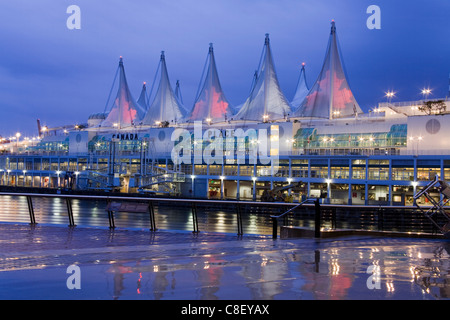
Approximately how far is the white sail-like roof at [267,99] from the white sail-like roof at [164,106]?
1802 cm

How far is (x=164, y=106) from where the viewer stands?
87.6 metres

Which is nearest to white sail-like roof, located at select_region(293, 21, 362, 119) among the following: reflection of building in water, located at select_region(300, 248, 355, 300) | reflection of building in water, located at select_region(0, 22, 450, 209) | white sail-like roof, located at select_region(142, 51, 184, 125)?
reflection of building in water, located at select_region(0, 22, 450, 209)

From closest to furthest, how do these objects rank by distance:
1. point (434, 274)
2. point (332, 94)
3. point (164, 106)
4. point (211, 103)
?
1. point (434, 274)
2. point (332, 94)
3. point (211, 103)
4. point (164, 106)

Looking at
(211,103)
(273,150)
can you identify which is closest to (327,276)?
(273,150)

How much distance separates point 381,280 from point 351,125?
56677 millimetres

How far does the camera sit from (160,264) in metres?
7.08

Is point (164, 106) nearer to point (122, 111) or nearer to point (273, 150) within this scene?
point (122, 111)

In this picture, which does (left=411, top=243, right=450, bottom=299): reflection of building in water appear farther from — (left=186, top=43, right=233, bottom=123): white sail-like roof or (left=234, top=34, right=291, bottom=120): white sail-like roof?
(left=186, top=43, right=233, bottom=123): white sail-like roof

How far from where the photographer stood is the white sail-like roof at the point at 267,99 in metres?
71.8

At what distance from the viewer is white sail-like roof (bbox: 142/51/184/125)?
286ft

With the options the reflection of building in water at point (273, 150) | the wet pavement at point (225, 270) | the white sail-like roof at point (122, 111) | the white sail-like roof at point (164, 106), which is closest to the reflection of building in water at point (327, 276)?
the wet pavement at point (225, 270)

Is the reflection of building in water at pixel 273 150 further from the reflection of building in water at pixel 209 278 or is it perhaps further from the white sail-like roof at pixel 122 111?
the reflection of building in water at pixel 209 278

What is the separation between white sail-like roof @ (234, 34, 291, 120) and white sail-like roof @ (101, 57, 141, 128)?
3043 cm

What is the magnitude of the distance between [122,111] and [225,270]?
91440 mm
